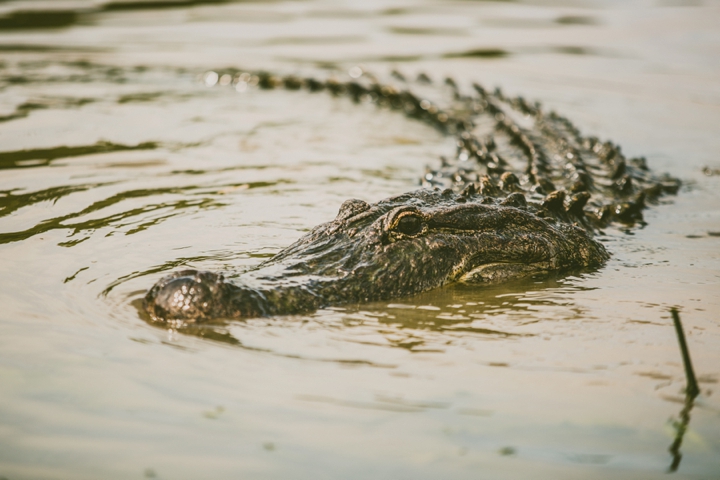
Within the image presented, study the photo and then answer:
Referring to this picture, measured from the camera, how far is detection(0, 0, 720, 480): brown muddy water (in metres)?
3.10

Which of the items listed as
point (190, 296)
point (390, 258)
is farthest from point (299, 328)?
point (390, 258)

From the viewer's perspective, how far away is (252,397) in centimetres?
343

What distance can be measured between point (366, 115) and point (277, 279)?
708 cm

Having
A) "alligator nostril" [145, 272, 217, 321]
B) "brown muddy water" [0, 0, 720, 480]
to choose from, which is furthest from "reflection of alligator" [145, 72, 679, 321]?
"brown muddy water" [0, 0, 720, 480]

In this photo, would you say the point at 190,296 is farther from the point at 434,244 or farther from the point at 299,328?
the point at 434,244

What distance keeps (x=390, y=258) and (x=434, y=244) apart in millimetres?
305

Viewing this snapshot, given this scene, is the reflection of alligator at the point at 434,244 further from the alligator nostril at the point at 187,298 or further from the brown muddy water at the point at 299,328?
the brown muddy water at the point at 299,328

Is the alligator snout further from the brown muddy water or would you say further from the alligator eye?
the alligator eye

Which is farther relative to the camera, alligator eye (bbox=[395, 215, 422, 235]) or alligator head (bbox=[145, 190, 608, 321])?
alligator eye (bbox=[395, 215, 422, 235])

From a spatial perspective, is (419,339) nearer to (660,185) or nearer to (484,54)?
(660,185)

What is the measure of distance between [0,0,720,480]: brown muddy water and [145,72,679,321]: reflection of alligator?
0.38ft

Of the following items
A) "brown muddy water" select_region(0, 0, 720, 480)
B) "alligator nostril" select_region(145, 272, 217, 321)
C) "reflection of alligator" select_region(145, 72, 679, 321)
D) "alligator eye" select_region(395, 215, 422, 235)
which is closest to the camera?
"brown muddy water" select_region(0, 0, 720, 480)

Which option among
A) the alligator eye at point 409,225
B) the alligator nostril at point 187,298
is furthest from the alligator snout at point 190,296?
the alligator eye at point 409,225

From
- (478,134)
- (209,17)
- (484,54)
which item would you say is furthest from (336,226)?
(209,17)
